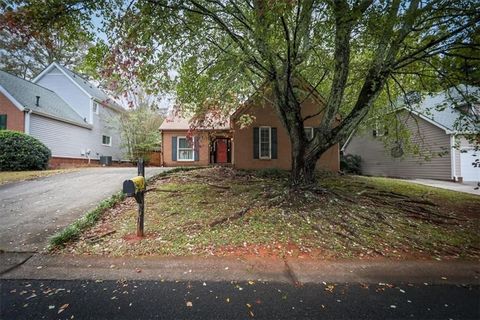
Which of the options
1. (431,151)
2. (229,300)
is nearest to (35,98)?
(229,300)

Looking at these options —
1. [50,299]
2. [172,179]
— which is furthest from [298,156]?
[50,299]

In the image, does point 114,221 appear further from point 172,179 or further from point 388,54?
point 388,54

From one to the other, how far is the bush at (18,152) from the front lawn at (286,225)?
339 inches

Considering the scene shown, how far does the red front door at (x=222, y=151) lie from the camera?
1739 centimetres

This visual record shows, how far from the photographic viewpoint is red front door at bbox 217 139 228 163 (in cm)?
1739

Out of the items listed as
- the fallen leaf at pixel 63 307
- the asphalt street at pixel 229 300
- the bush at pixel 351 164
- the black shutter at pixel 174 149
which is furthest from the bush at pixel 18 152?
the bush at pixel 351 164

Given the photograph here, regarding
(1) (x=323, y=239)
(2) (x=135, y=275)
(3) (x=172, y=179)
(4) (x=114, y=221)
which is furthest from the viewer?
(3) (x=172, y=179)

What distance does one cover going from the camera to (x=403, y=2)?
4.43 meters

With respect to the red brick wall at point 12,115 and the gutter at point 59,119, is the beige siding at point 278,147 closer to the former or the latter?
the gutter at point 59,119

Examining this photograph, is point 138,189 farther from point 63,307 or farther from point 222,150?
point 222,150

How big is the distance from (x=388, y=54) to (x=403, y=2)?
124 centimetres

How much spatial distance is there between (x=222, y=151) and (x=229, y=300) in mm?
15106

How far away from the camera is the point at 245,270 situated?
3219 millimetres

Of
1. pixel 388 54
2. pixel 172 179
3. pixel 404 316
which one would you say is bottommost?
pixel 404 316
